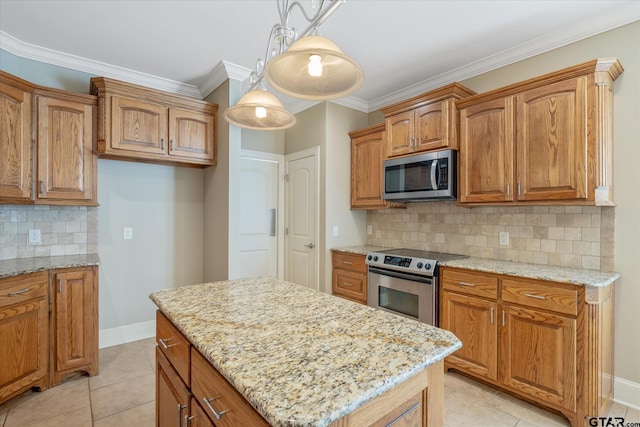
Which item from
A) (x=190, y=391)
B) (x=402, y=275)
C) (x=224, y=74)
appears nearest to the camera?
(x=190, y=391)

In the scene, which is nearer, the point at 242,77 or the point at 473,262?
the point at 473,262

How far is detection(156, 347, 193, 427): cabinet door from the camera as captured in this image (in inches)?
45.5

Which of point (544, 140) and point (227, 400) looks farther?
point (544, 140)

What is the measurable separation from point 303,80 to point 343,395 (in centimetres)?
116

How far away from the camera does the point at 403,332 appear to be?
108 cm

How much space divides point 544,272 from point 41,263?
144 inches

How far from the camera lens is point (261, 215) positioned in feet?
13.6

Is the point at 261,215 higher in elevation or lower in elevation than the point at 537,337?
higher

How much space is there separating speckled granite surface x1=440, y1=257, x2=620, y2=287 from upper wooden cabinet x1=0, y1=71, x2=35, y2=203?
335cm

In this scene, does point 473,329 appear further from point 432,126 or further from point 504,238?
point 432,126

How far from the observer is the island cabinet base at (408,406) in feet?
2.51

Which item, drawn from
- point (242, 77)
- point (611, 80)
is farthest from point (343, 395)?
point (242, 77)

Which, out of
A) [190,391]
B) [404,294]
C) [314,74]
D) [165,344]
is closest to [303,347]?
[190,391]

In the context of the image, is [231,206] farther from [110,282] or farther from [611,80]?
[611,80]
